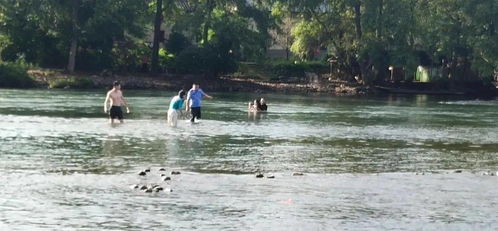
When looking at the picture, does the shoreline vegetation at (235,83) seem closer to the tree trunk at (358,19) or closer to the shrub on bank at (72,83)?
the shrub on bank at (72,83)

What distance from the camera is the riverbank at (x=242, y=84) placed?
86644 mm

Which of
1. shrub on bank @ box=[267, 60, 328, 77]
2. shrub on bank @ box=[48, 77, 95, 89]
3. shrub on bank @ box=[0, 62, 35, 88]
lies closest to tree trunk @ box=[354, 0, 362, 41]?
shrub on bank @ box=[267, 60, 328, 77]

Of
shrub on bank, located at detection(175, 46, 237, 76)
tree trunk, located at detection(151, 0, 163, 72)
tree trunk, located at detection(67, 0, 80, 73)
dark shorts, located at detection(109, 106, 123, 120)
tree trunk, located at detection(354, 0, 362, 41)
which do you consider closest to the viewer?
dark shorts, located at detection(109, 106, 123, 120)

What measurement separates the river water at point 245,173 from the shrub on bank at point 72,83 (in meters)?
34.4

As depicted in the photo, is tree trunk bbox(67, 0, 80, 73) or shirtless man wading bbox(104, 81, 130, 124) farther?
tree trunk bbox(67, 0, 80, 73)

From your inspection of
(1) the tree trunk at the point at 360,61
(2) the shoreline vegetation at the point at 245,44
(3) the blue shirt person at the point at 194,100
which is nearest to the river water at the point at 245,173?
(3) the blue shirt person at the point at 194,100

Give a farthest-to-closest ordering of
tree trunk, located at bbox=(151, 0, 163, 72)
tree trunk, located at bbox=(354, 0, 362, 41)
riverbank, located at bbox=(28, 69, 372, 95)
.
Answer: tree trunk, located at bbox=(151, 0, 163, 72)
tree trunk, located at bbox=(354, 0, 362, 41)
riverbank, located at bbox=(28, 69, 372, 95)

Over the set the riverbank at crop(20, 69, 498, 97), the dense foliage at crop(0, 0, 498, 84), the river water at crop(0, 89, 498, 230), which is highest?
the dense foliage at crop(0, 0, 498, 84)

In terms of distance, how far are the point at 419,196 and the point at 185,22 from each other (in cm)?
7049

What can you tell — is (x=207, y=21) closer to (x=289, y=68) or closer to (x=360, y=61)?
(x=289, y=68)

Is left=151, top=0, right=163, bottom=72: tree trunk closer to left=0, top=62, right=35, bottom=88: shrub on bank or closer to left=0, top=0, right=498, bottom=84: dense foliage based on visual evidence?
left=0, top=0, right=498, bottom=84: dense foliage

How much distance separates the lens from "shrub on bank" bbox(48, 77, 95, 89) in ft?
278

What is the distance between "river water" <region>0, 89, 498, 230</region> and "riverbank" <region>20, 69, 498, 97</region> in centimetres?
3644

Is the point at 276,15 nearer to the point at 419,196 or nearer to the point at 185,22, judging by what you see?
the point at 185,22
